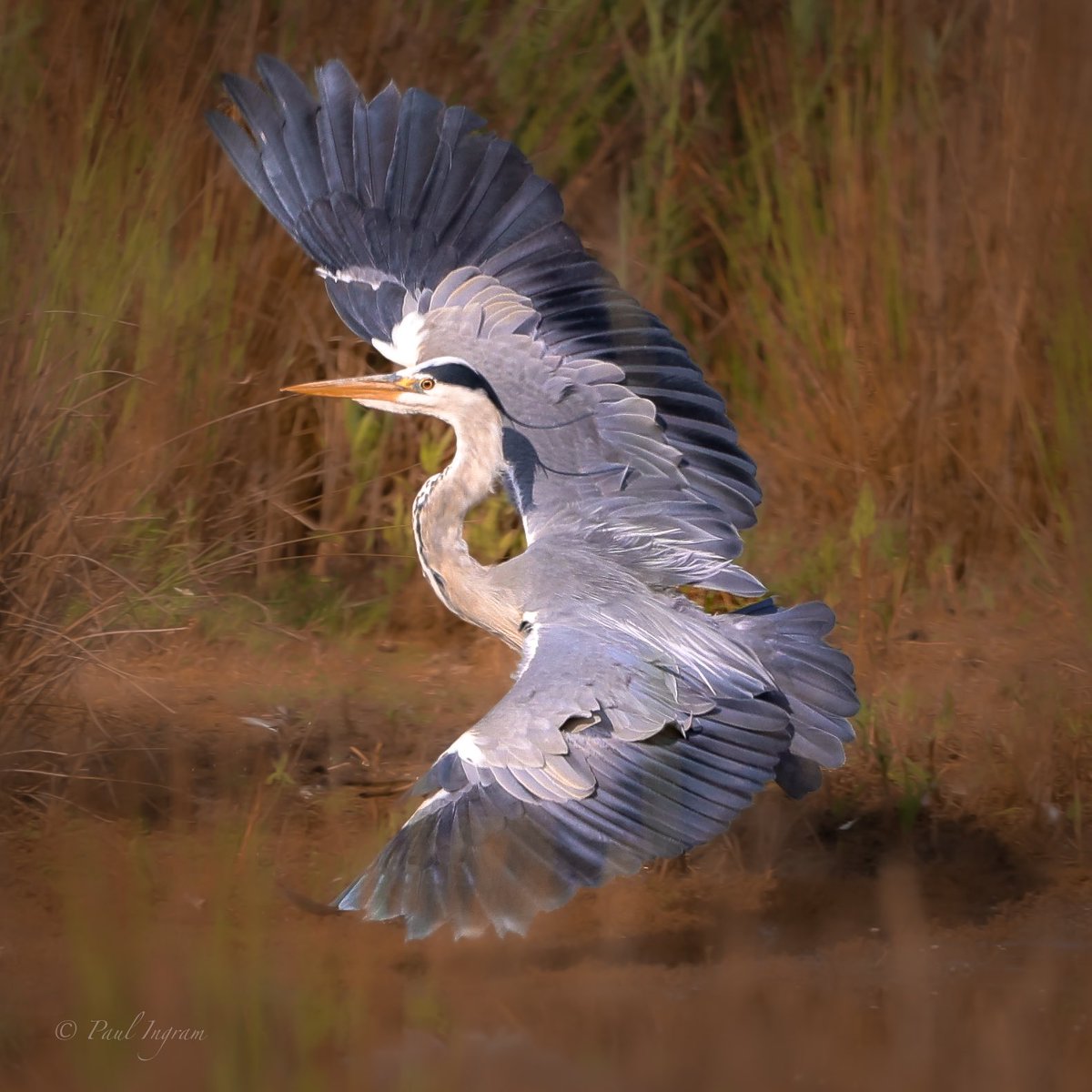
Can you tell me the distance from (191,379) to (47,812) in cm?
152

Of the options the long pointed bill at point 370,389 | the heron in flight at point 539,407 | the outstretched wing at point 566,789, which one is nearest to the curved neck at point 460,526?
the heron in flight at point 539,407

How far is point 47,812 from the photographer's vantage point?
14.1 feet

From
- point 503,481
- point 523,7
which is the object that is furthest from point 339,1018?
point 523,7

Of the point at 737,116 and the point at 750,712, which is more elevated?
the point at 737,116

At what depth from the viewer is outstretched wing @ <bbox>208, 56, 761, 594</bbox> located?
446cm

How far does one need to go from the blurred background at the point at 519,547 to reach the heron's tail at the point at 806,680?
40 centimetres

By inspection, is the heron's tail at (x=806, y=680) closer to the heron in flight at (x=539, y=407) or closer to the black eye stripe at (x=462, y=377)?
the heron in flight at (x=539, y=407)

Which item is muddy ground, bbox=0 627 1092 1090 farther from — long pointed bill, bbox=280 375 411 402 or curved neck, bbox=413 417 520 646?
long pointed bill, bbox=280 375 411 402

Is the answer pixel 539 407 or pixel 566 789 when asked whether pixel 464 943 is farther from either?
pixel 539 407

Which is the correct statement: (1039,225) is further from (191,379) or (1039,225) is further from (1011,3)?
(191,379)

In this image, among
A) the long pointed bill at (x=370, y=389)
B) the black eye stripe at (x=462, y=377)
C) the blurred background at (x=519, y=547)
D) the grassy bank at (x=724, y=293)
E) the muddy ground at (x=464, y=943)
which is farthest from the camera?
the grassy bank at (x=724, y=293)

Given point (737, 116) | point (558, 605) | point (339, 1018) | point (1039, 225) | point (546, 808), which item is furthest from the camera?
point (737, 116)

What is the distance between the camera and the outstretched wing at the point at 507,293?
446 cm

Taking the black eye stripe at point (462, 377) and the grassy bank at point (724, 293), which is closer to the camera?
the black eye stripe at point (462, 377)
